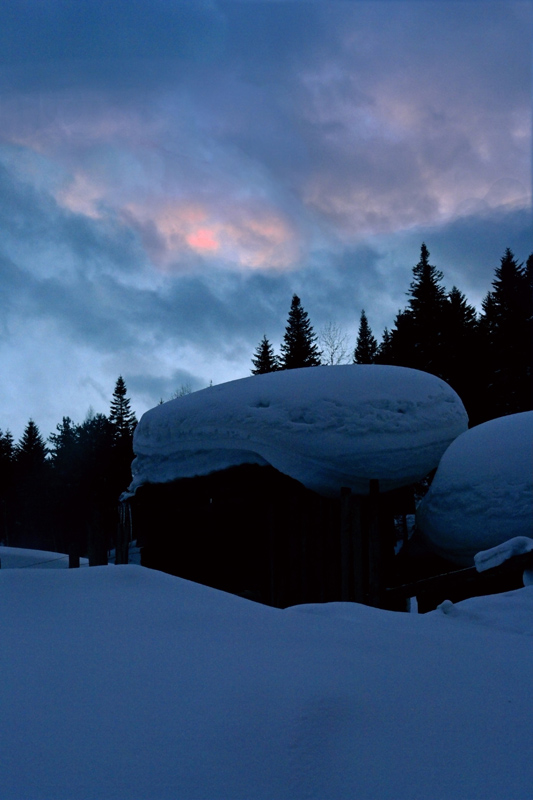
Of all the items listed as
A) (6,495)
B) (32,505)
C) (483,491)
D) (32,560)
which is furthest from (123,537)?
(6,495)

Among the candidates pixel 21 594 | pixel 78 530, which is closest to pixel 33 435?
pixel 78 530

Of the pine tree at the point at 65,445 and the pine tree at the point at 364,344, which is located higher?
the pine tree at the point at 364,344

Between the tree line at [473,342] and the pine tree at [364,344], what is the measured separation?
5787 mm

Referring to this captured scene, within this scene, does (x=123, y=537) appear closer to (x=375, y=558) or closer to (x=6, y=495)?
(x=375, y=558)

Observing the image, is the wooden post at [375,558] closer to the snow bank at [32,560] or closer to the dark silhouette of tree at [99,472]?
the snow bank at [32,560]

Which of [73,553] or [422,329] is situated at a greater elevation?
[422,329]

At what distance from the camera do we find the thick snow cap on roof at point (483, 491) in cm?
439

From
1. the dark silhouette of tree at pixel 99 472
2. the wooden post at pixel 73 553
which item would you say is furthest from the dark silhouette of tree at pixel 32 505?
the wooden post at pixel 73 553

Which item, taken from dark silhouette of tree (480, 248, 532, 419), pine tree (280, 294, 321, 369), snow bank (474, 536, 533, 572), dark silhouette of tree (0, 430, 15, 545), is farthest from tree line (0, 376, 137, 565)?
snow bank (474, 536, 533, 572)

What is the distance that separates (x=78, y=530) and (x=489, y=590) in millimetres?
27588

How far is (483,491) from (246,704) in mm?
3568

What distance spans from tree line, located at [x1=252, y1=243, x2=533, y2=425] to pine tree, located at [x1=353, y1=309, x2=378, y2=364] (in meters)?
5.79

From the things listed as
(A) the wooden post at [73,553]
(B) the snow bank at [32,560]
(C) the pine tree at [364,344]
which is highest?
Answer: (C) the pine tree at [364,344]

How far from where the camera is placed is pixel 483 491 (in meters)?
4.55
